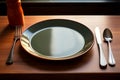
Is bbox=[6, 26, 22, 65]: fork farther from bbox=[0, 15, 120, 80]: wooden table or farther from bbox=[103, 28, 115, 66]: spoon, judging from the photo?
bbox=[103, 28, 115, 66]: spoon

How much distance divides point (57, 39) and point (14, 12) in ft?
0.83

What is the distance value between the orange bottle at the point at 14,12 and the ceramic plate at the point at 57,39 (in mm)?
82

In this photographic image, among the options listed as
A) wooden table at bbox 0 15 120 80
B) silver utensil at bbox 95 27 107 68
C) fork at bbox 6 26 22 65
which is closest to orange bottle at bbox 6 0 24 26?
fork at bbox 6 26 22 65

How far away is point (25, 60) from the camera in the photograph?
0.84 meters

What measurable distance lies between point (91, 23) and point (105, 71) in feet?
1.13

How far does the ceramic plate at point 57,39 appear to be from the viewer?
2.82 ft

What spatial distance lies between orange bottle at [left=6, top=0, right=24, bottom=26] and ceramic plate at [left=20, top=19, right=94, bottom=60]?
0.27 ft

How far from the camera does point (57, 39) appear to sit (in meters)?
0.94

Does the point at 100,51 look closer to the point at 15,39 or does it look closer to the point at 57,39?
the point at 57,39

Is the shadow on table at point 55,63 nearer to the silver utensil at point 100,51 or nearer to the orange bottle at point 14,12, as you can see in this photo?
the silver utensil at point 100,51

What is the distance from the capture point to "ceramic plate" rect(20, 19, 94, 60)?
86 cm

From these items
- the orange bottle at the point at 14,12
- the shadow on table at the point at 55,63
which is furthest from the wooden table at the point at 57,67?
the orange bottle at the point at 14,12

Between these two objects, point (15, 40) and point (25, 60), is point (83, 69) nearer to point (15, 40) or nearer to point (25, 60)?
point (25, 60)

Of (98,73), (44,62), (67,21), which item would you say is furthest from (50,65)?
(67,21)
